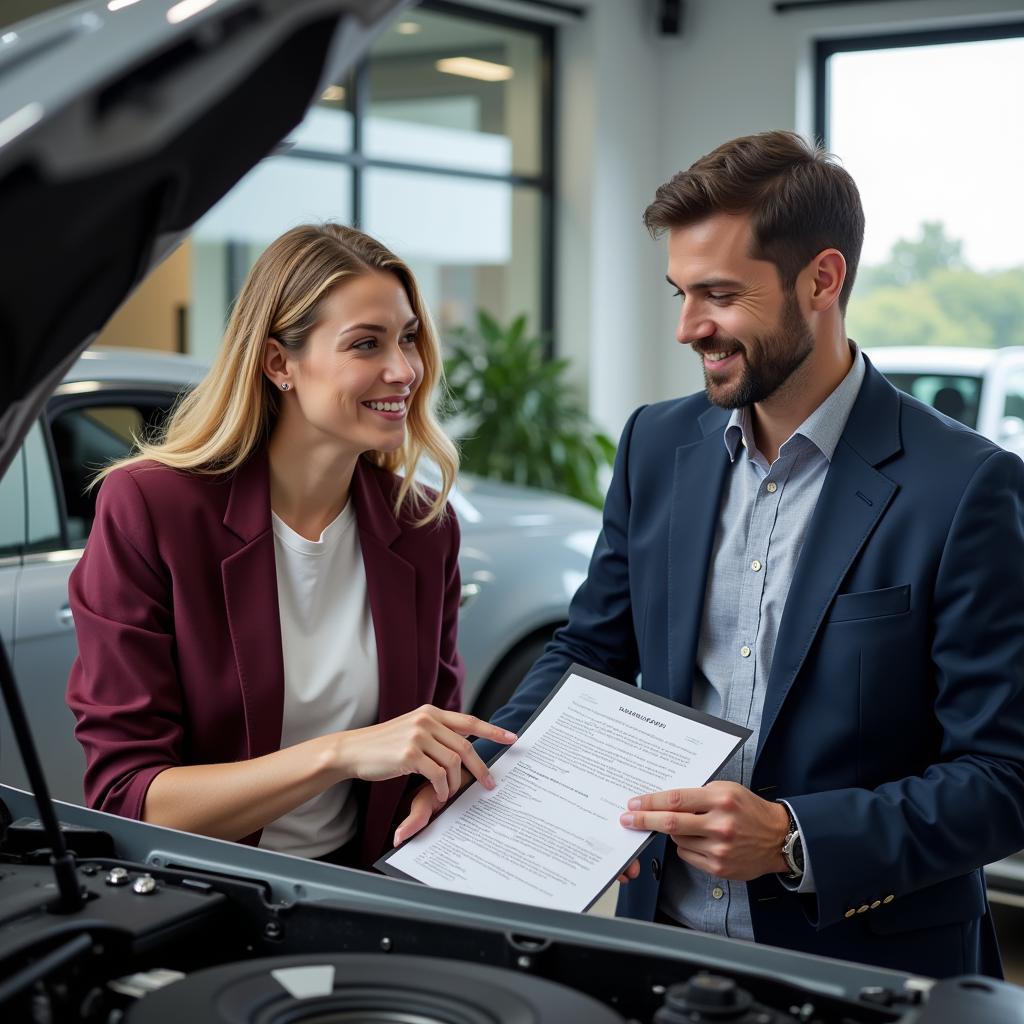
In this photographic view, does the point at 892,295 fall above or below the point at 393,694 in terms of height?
above

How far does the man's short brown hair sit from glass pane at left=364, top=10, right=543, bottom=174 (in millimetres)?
6273

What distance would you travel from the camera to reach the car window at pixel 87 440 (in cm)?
333

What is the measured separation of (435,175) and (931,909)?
274 inches

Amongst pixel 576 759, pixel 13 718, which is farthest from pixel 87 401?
pixel 13 718

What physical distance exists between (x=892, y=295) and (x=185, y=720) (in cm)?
730

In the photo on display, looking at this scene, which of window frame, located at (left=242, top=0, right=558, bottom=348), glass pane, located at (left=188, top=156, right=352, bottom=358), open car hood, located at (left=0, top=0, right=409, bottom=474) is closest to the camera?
open car hood, located at (left=0, top=0, right=409, bottom=474)

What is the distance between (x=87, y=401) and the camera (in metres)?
3.36

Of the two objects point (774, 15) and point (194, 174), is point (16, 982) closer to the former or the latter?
point (194, 174)

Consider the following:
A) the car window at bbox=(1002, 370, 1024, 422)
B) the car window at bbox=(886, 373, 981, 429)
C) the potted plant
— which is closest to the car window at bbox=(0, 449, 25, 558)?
the car window at bbox=(886, 373, 981, 429)

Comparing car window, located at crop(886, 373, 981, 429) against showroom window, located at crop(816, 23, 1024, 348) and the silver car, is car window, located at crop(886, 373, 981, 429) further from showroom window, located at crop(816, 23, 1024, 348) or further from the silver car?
the silver car

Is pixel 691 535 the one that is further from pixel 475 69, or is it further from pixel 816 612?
pixel 475 69

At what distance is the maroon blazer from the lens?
1690mm

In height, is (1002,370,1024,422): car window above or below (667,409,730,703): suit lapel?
above

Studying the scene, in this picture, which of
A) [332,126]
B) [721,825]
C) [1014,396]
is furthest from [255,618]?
[332,126]
